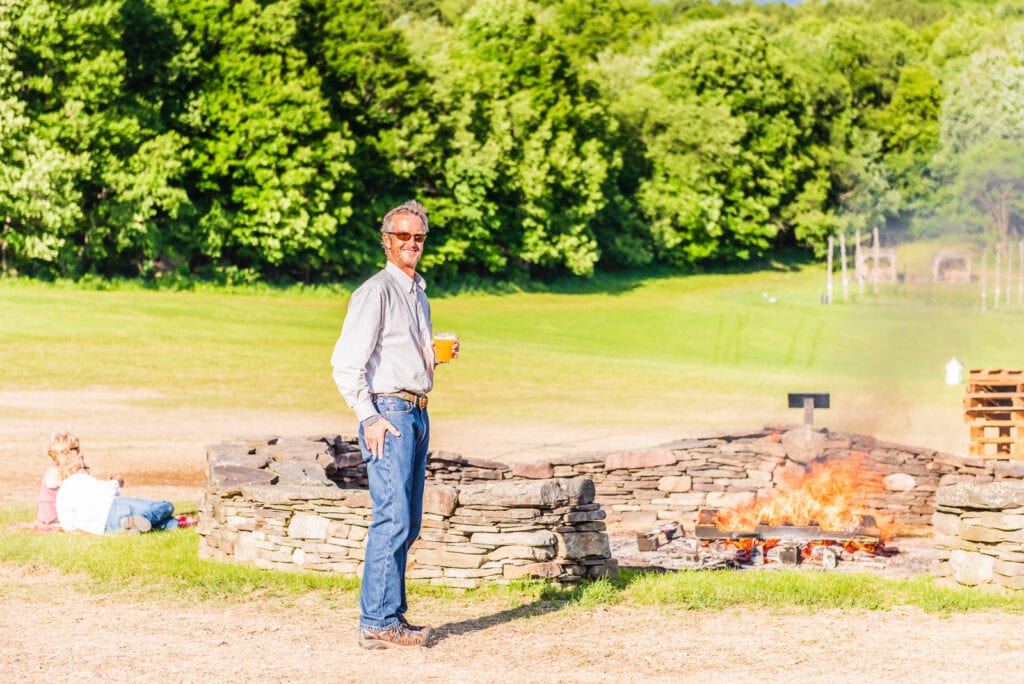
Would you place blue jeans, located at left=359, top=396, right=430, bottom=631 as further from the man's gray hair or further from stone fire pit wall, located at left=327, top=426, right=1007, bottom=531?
stone fire pit wall, located at left=327, top=426, right=1007, bottom=531

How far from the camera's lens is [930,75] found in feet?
249

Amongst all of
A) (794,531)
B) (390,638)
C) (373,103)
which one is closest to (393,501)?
(390,638)

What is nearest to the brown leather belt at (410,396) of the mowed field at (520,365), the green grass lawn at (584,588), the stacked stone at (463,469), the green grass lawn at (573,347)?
the green grass lawn at (584,588)

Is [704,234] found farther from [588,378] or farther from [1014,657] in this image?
[1014,657]

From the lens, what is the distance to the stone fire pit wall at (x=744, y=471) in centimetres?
1505

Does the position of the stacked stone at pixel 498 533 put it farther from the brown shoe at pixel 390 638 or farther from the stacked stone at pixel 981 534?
the stacked stone at pixel 981 534

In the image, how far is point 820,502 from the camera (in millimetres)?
14164

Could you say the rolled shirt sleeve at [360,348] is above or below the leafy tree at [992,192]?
below

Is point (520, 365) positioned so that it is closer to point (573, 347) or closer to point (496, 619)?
point (573, 347)

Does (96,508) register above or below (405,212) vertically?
below

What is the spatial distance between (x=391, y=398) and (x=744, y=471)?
7990 mm

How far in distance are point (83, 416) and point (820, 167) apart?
54.4 metres

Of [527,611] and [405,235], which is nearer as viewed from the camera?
[405,235]

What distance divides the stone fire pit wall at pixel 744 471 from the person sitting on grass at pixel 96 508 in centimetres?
387
